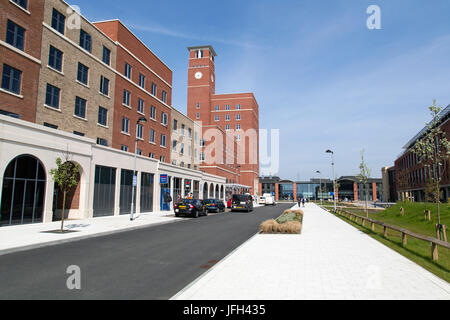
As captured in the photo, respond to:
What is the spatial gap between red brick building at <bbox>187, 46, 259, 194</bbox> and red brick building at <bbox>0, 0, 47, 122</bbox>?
5022 cm

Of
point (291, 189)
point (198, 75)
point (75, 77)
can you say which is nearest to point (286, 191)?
point (291, 189)

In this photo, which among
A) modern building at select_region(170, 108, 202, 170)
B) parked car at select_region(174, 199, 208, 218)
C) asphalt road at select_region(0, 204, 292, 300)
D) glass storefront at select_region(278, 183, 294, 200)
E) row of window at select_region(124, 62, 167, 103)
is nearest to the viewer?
asphalt road at select_region(0, 204, 292, 300)

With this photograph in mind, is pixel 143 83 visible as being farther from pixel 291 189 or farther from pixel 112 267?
pixel 291 189

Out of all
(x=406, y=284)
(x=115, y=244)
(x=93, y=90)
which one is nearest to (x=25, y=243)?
(x=115, y=244)

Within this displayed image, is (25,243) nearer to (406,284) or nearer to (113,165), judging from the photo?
(406,284)

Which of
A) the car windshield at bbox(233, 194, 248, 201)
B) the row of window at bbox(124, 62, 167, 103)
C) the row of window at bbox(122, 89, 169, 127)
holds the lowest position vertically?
the car windshield at bbox(233, 194, 248, 201)

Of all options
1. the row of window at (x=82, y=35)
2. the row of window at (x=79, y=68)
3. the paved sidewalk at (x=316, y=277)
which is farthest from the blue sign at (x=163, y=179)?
the paved sidewalk at (x=316, y=277)

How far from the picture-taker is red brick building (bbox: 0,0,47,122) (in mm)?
17969

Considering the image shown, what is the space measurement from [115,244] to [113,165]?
51.0ft

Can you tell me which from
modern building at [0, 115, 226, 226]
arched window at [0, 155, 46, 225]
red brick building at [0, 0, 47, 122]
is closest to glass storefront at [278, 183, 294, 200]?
modern building at [0, 115, 226, 226]

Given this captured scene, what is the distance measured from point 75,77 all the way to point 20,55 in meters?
4.88

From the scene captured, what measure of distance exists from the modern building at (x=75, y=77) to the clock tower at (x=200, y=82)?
54.4 meters

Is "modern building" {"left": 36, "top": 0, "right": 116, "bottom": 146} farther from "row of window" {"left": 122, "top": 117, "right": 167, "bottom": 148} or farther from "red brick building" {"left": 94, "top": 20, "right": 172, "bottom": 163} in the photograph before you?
"row of window" {"left": 122, "top": 117, "right": 167, "bottom": 148}

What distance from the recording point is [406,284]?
607 centimetres
